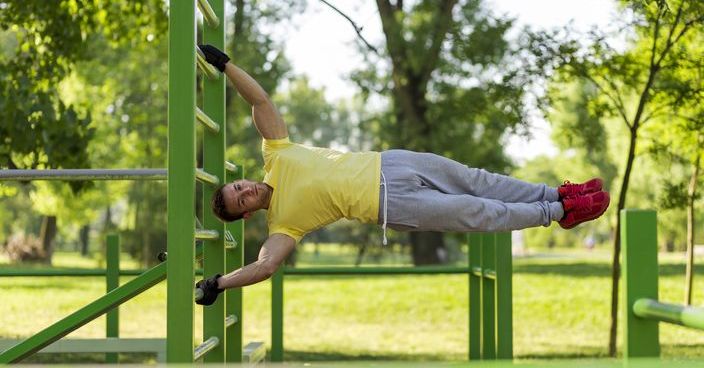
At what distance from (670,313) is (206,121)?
2117 millimetres

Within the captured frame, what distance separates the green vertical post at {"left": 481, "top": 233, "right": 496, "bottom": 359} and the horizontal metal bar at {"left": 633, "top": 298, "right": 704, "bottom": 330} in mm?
4053

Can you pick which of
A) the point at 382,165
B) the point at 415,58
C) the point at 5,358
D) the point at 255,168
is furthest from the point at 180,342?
the point at 255,168

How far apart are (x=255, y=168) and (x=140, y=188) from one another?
3.09 metres

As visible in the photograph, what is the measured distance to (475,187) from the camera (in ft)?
13.5

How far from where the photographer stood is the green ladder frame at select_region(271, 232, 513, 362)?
5.79 meters

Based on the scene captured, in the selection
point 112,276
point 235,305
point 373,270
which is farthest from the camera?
point 373,270

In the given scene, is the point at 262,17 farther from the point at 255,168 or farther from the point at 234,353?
the point at 234,353

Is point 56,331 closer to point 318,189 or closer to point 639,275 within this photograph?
point 318,189

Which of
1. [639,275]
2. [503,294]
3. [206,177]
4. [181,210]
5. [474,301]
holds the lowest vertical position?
[474,301]

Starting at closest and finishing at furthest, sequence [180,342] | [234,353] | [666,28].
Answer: [180,342] < [234,353] < [666,28]

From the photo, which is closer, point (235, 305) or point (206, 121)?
point (206, 121)

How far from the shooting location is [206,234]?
12.6ft

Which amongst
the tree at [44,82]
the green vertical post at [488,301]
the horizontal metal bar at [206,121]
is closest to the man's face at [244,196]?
the horizontal metal bar at [206,121]

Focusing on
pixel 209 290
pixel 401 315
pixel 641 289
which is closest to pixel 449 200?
pixel 209 290
